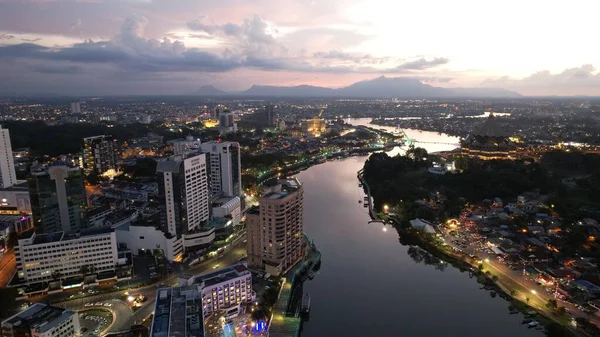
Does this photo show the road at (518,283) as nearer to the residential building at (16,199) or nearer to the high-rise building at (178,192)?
the high-rise building at (178,192)

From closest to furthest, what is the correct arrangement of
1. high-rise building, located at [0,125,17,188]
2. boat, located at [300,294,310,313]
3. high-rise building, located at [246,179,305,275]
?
boat, located at [300,294,310,313] < high-rise building, located at [246,179,305,275] < high-rise building, located at [0,125,17,188]

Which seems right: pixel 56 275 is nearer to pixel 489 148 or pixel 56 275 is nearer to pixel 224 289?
pixel 224 289

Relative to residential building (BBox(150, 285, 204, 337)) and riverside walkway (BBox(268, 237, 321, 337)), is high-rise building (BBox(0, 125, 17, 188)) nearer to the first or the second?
residential building (BBox(150, 285, 204, 337))

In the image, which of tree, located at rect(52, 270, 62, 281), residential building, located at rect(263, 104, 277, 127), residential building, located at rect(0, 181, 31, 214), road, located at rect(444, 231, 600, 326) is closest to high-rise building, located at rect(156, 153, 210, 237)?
tree, located at rect(52, 270, 62, 281)

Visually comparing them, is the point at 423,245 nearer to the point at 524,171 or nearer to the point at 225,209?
the point at 225,209

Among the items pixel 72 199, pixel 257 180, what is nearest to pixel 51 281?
pixel 72 199

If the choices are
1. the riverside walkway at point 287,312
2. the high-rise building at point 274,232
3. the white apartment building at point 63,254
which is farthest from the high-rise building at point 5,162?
the riverside walkway at point 287,312
